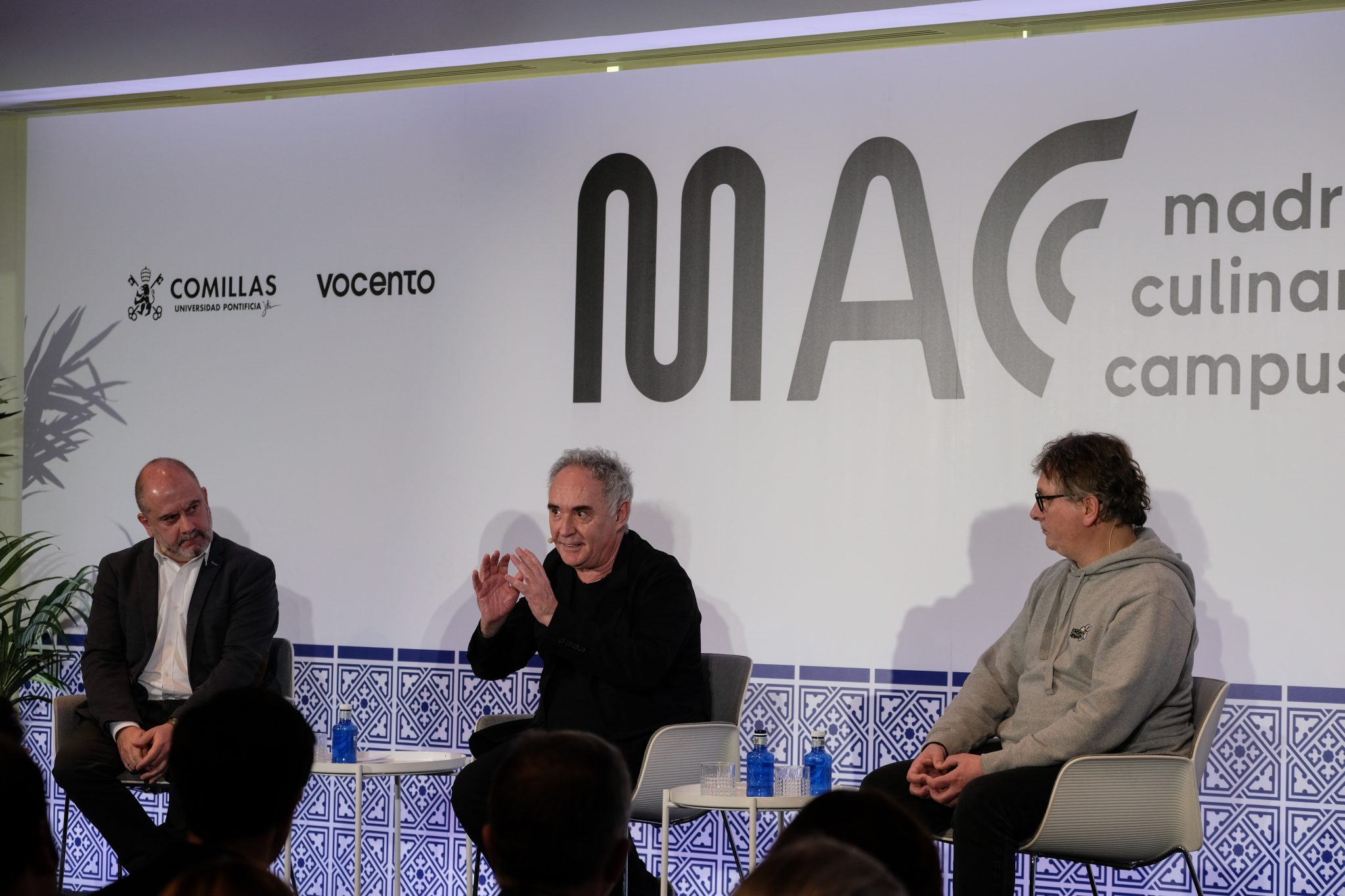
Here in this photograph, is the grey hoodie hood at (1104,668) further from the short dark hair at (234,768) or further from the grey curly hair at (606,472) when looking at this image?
the short dark hair at (234,768)

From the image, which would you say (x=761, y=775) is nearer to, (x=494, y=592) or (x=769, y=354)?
(x=494, y=592)

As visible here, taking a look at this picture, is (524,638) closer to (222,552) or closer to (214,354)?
(222,552)

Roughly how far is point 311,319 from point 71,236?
1.13m

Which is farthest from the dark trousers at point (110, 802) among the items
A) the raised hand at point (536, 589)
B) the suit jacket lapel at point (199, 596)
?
the raised hand at point (536, 589)

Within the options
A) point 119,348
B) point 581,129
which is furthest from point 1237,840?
point 119,348

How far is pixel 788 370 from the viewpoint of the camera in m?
4.78

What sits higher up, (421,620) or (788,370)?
(788,370)

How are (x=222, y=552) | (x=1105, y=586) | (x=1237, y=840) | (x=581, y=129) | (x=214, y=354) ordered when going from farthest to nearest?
(x=214, y=354)
(x=581, y=129)
(x=222, y=552)
(x=1237, y=840)
(x=1105, y=586)

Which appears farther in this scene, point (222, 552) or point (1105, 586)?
point (222, 552)

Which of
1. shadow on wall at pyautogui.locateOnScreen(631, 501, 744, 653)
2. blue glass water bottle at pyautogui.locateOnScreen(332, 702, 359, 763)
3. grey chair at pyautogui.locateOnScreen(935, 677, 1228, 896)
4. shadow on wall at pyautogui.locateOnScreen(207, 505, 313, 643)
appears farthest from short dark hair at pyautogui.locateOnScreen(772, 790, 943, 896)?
shadow on wall at pyautogui.locateOnScreen(207, 505, 313, 643)

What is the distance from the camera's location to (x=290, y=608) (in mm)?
5344

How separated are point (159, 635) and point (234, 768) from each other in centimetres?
303

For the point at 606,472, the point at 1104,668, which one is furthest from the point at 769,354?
the point at 1104,668

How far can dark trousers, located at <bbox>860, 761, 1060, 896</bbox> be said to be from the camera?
3.43 metres
